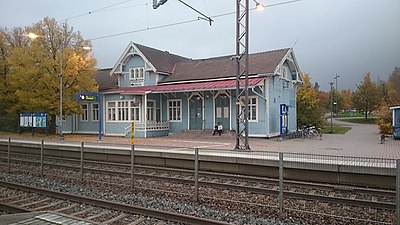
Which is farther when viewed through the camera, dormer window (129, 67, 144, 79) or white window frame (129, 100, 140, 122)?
dormer window (129, 67, 144, 79)

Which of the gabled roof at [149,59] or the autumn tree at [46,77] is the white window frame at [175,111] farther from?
the autumn tree at [46,77]

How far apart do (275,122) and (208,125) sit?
5877 millimetres

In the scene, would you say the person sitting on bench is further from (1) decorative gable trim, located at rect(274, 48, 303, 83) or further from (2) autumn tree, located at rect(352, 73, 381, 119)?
(2) autumn tree, located at rect(352, 73, 381, 119)

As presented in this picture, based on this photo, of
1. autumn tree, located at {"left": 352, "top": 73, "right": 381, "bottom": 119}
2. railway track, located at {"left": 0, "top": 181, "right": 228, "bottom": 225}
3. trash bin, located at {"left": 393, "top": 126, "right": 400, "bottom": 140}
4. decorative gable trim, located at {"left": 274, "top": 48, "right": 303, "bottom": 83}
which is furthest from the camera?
autumn tree, located at {"left": 352, "top": 73, "right": 381, "bottom": 119}

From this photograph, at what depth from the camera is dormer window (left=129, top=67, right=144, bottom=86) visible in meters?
33.9

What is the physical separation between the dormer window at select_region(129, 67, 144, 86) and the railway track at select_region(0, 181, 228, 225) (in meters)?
25.0

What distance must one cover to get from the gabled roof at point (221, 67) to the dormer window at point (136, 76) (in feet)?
8.18

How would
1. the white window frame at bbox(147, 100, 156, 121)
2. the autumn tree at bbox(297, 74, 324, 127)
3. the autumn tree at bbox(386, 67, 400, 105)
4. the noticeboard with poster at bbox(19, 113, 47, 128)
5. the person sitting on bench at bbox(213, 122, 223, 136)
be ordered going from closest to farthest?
the person sitting on bench at bbox(213, 122, 223, 136), the noticeboard with poster at bbox(19, 113, 47, 128), the autumn tree at bbox(386, 67, 400, 105), the white window frame at bbox(147, 100, 156, 121), the autumn tree at bbox(297, 74, 324, 127)

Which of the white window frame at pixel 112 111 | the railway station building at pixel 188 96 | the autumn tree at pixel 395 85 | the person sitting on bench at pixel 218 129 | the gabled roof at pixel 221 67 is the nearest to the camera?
the railway station building at pixel 188 96

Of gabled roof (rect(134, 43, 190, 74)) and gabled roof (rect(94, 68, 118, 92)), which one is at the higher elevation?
gabled roof (rect(134, 43, 190, 74))

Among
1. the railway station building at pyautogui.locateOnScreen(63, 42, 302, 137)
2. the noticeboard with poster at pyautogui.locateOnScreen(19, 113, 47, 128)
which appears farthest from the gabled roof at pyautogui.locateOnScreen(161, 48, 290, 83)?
the noticeboard with poster at pyautogui.locateOnScreen(19, 113, 47, 128)

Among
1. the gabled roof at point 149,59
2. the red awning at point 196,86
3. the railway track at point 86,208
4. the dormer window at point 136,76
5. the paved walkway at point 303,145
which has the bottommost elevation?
the railway track at point 86,208

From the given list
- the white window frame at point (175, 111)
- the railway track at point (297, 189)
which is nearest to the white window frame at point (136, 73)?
the white window frame at point (175, 111)

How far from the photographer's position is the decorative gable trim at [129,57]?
107 feet
